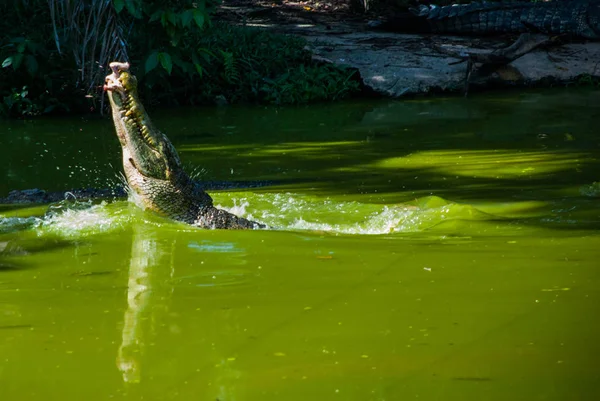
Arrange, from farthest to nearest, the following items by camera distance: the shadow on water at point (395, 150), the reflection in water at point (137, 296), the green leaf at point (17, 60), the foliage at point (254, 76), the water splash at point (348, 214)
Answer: the foliage at point (254, 76) → the green leaf at point (17, 60) → the shadow on water at point (395, 150) → the water splash at point (348, 214) → the reflection in water at point (137, 296)

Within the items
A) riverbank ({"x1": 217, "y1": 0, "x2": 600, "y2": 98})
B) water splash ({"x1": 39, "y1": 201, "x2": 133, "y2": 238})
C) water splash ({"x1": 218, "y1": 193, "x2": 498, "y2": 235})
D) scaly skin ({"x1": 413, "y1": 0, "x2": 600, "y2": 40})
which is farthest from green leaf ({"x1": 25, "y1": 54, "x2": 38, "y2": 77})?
scaly skin ({"x1": 413, "y1": 0, "x2": 600, "y2": 40})

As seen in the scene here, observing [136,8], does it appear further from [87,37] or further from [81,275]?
[81,275]

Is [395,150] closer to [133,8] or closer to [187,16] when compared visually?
[187,16]

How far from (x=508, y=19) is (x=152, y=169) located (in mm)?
11429

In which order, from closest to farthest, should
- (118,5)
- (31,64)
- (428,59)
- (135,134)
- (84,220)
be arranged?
(135,134), (84,220), (118,5), (31,64), (428,59)

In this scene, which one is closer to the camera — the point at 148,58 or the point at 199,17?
the point at 199,17

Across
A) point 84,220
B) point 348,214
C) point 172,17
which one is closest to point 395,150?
point 348,214

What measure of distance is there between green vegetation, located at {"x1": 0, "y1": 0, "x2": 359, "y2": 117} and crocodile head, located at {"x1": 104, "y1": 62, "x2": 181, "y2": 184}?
494cm

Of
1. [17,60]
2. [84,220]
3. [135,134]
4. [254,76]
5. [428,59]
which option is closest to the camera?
[135,134]

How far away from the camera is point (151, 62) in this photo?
10.9m

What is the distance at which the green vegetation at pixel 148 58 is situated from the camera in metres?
10.9

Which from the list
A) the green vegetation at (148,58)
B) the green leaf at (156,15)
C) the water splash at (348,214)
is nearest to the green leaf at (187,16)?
the green vegetation at (148,58)

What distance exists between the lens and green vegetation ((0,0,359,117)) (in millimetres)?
10891

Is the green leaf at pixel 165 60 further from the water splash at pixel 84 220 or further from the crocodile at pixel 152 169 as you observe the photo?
the crocodile at pixel 152 169
